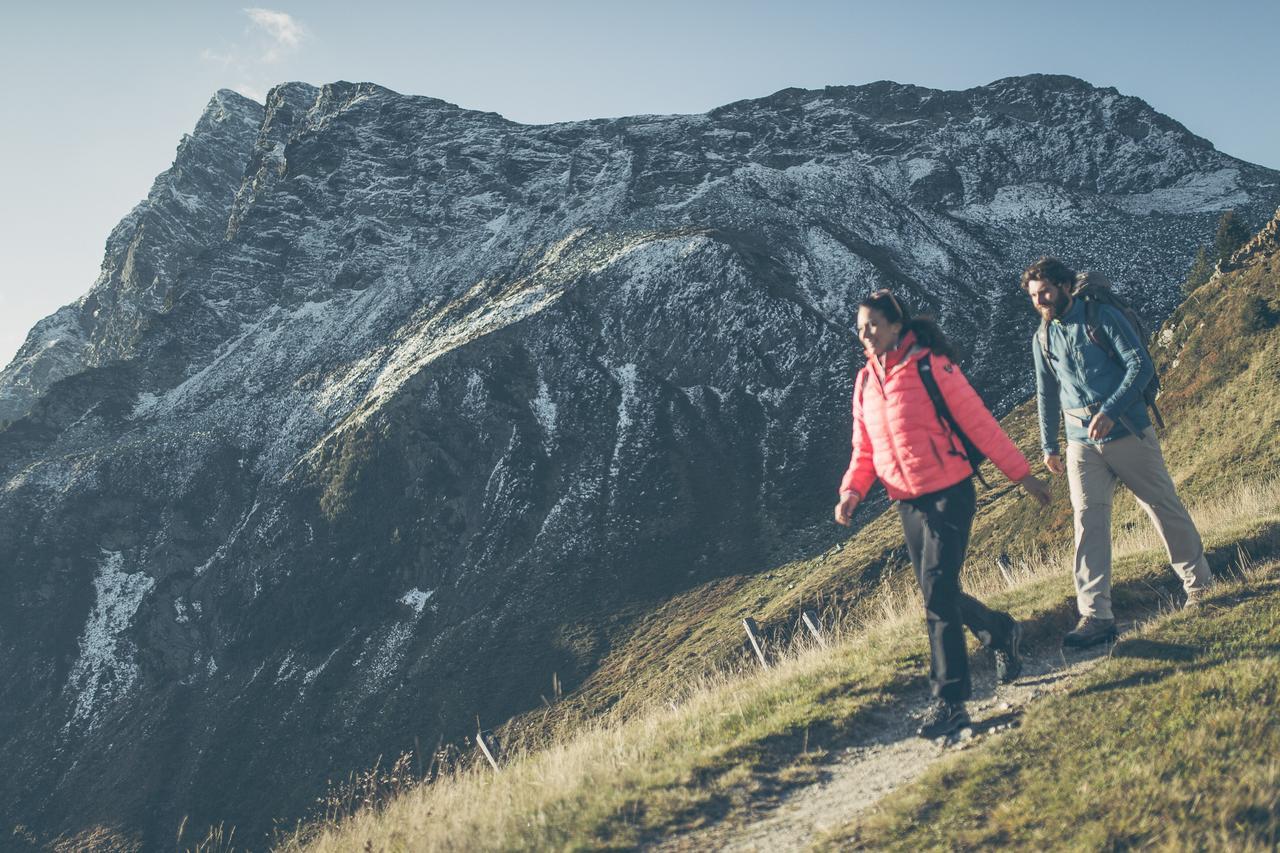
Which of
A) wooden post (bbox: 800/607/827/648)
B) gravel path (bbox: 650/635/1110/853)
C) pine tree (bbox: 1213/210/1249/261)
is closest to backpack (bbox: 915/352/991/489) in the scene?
gravel path (bbox: 650/635/1110/853)

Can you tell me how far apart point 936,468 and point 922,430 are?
31 centimetres

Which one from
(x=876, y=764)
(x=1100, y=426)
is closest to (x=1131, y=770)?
(x=876, y=764)

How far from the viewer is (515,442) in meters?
79.7

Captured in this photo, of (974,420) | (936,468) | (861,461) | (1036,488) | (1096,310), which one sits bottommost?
(1036,488)

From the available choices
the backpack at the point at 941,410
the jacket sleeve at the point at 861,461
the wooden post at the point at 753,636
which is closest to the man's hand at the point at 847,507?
the jacket sleeve at the point at 861,461

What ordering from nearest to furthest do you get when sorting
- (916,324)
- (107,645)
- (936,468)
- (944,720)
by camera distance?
(944,720)
(936,468)
(916,324)
(107,645)

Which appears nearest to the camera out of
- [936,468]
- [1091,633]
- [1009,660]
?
Result: [936,468]

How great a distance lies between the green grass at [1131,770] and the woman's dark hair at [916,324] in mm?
2653

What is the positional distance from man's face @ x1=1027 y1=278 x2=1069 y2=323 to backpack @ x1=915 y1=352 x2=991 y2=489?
168 cm

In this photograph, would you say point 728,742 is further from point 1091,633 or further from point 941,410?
point 1091,633

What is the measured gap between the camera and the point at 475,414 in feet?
269

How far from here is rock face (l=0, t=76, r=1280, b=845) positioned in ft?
205

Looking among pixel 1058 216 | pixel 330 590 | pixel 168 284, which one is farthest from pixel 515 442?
pixel 168 284

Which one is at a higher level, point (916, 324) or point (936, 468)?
point (916, 324)
